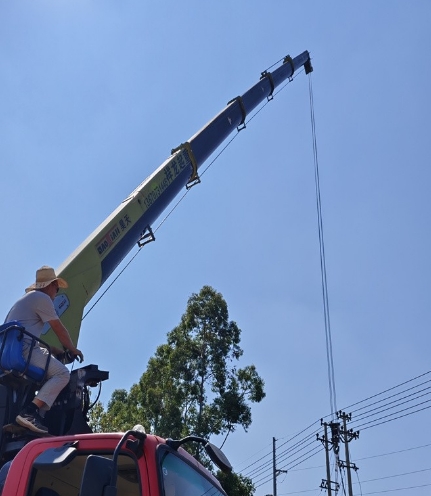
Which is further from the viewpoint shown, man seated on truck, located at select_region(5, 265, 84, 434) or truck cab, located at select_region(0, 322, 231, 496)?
man seated on truck, located at select_region(5, 265, 84, 434)

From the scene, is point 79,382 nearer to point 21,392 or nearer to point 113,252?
point 21,392

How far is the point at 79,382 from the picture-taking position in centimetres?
539

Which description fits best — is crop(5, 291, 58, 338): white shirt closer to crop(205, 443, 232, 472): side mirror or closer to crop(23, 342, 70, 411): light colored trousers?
crop(23, 342, 70, 411): light colored trousers

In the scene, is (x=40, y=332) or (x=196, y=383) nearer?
(x=40, y=332)

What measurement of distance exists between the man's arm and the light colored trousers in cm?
25

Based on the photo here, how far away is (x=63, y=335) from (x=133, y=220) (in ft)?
13.4

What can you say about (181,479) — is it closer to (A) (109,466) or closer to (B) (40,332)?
(A) (109,466)

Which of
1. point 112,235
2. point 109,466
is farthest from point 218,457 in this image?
point 112,235

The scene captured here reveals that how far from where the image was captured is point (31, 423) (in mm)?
4762

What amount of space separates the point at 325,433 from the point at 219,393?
502 inches

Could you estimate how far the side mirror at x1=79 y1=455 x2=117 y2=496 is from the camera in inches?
135

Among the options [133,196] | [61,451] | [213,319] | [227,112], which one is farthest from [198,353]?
[61,451]

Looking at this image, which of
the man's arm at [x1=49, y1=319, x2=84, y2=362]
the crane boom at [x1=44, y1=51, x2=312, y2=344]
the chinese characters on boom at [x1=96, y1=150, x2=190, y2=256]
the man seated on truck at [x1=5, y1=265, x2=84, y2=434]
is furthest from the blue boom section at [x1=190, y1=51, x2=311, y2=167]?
the man's arm at [x1=49, y1=319, x2=84, y2=362]

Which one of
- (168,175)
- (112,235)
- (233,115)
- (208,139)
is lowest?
(112,235)
